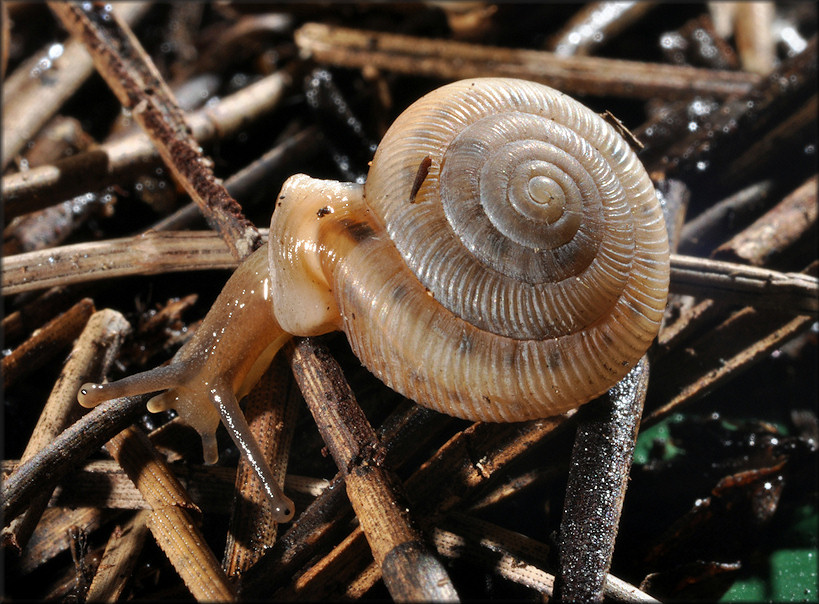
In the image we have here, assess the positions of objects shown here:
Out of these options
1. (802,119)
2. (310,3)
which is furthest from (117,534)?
(802,119)

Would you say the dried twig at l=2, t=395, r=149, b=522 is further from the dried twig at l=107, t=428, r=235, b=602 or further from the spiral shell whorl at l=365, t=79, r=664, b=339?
the spiral shell whorl at l=365, t=79, r=664, b=339

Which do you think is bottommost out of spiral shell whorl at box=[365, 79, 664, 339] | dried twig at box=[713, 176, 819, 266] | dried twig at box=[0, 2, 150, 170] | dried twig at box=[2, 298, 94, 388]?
dried twig at box=[713, 176, 819, 266]

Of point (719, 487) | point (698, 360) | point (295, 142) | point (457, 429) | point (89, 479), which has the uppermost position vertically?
point (295, 142)

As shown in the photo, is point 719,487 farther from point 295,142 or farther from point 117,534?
point 295,142

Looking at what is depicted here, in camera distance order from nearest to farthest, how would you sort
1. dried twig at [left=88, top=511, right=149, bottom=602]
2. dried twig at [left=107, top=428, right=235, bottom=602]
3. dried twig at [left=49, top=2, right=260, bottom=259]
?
dried twig at [left=107, top=428, right=235, bottom=602], dried twig at [left=88, top=511, right=149, bottom=602], dried twig at [left=49, top=2, right=260, bottom=259]

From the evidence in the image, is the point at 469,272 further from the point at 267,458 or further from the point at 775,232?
the point at 775,232

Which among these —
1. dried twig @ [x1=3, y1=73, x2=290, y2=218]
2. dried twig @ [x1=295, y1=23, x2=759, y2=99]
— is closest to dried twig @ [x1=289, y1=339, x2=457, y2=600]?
dried twig @ [x1=3, y1=73, x2=290, y2=218]

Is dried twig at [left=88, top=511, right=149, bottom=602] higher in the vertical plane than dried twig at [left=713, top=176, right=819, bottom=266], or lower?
higher

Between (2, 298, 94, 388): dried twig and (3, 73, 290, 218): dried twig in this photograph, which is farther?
(3, 73, 290, 218): dried twig
